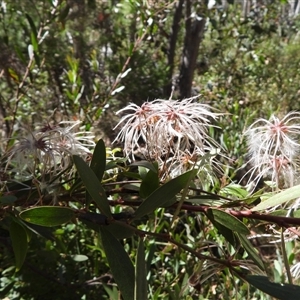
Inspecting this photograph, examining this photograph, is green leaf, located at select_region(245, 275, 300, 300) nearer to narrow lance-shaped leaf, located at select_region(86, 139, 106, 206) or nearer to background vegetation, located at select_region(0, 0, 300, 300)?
background vegetation, located at select_region(0, 0, 300, 300)

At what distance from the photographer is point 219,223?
0.44 metres

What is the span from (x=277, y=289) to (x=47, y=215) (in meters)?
0.22

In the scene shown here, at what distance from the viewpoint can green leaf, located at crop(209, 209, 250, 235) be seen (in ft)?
1.36

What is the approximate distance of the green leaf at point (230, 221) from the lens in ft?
1.36

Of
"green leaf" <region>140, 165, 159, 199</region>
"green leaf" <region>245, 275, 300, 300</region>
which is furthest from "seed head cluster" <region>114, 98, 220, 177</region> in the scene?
"green leaf" <region>245, 275, 300, 300</region>

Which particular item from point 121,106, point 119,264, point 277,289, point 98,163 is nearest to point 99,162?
point 98,163

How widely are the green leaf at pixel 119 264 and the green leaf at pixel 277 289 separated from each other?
0.35 feet

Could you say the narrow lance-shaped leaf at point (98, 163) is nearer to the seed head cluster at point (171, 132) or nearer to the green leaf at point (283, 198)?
the seed head cluster at point (171, 132)

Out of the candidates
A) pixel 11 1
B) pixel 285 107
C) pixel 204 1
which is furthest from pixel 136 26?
pixel 285 107

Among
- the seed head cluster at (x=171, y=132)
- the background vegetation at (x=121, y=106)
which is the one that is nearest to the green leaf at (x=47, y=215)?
the background vegetation at (x=121, y=106)

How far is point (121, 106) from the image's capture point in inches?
84.4

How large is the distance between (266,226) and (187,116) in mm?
151

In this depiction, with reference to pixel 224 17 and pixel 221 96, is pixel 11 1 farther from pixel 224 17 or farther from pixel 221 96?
pixel 224 17

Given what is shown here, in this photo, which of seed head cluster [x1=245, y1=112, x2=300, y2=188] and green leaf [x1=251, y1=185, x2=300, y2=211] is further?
seed head cluster [x1=245, y1=112, x2=300, y2=188]
